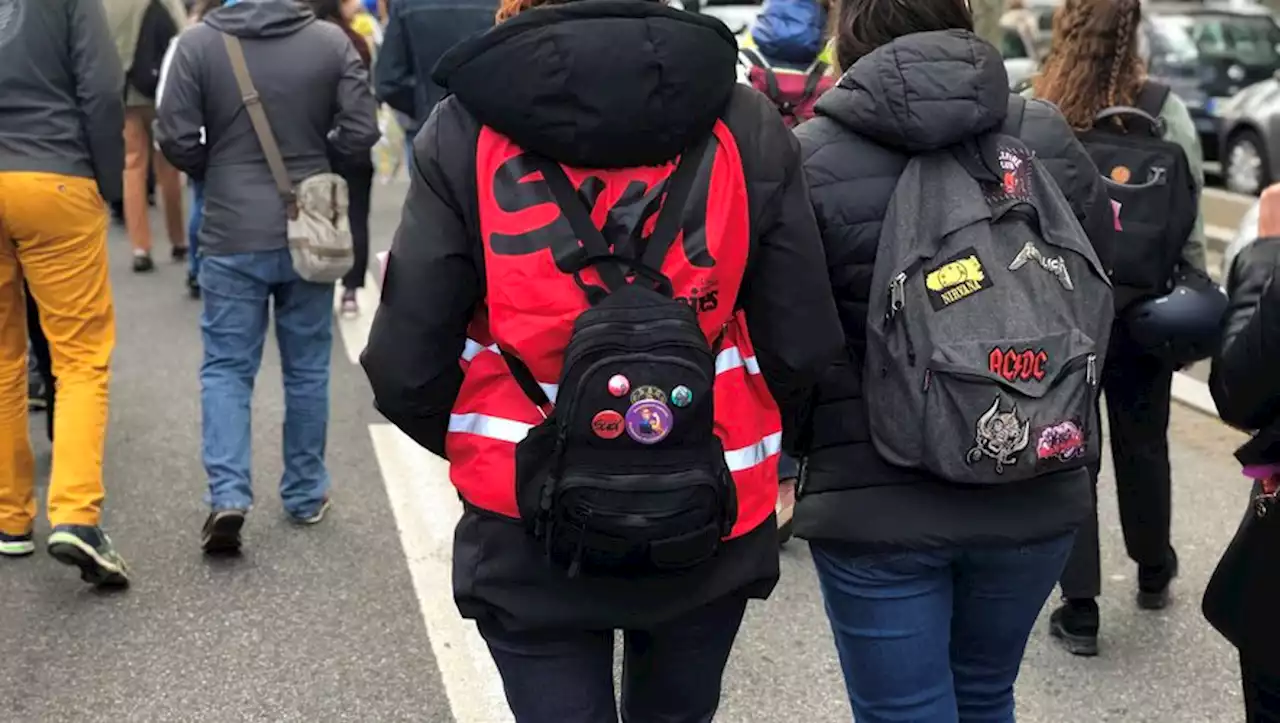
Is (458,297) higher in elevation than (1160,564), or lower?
higher

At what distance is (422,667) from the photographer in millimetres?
4215

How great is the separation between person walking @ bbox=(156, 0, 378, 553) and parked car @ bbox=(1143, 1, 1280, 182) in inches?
469

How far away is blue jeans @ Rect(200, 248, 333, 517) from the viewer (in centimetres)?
499

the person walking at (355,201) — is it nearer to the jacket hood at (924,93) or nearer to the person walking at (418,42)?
the person walking at (418,42)

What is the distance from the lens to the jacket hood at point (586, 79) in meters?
2.15

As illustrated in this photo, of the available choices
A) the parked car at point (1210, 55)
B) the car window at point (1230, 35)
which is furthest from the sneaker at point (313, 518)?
the car window at point (1230, 35)

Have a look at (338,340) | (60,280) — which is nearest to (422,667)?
(60,280)

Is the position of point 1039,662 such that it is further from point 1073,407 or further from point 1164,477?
point 1073,407

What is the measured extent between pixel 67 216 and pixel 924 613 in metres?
3.15

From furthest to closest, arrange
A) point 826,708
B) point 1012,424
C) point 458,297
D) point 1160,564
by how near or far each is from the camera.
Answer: point 1160,564 < point 826,708 < point 1012,424 < point 458,297

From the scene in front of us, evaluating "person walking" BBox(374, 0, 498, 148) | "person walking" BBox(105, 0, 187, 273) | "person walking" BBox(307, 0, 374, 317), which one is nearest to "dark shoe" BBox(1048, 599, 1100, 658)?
"person walking" BBox(307, 0, 374, 317)

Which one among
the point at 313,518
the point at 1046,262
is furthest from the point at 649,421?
the point at 313,518

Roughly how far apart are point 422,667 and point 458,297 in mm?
2196

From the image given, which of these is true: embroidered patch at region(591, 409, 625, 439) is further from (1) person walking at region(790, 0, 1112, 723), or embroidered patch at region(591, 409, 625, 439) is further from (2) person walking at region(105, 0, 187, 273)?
(2) person walking at region(105, 0, 187, 273)
